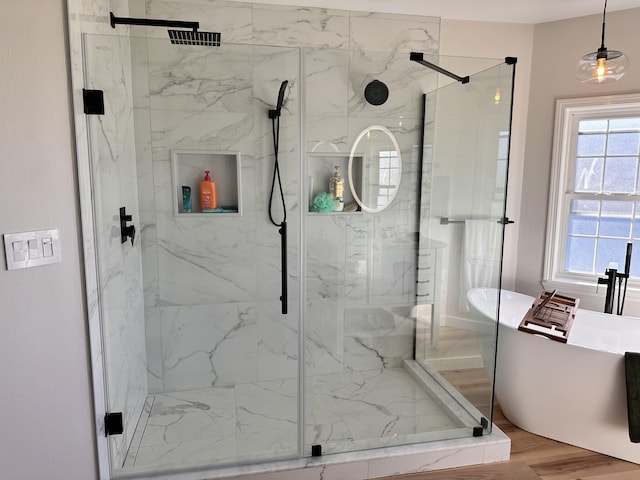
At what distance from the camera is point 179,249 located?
246cm

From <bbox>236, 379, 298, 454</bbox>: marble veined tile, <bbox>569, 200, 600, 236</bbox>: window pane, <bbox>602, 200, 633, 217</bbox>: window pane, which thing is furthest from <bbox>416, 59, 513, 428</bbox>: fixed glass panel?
<bbox>602, 200, 633, 217</bbox>: window pane

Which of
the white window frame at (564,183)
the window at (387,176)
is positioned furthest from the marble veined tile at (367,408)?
the white window frame at (564,183)

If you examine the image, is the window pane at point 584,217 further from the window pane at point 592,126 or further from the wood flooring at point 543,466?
the wood flooring at point 543,466

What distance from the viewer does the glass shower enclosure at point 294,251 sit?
2.22m

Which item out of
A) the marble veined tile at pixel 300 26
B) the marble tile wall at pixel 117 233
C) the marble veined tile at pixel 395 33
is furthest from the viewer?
the marble veined tile at pixel 395 33

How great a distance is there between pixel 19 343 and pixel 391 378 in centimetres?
208

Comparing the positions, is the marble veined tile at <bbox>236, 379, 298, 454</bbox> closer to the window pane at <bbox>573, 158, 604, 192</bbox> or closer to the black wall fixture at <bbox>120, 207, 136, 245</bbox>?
the black wall fixture at <bbox>120, 207, 136, 245</bbox>

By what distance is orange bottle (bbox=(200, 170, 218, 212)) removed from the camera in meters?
2.42

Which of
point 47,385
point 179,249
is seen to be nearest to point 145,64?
point 179,249

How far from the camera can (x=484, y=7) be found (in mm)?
2900

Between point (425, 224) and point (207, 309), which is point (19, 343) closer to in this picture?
point (207, 309)

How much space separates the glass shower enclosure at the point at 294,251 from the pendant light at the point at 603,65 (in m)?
0.38

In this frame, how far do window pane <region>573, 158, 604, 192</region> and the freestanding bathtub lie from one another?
1068 millimetres

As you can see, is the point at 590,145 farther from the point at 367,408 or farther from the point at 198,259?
the point at 198,259
